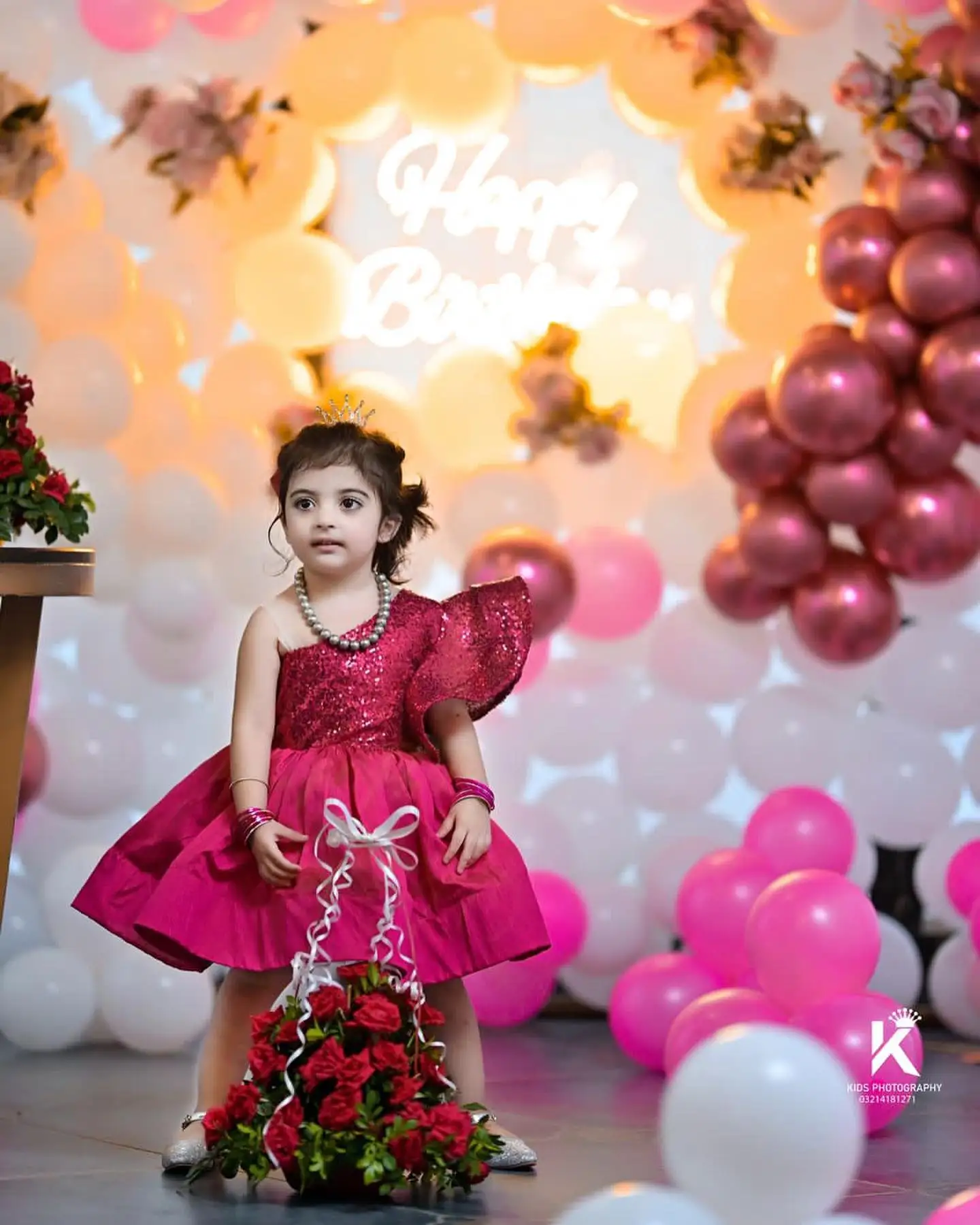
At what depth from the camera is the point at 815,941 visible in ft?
8.98

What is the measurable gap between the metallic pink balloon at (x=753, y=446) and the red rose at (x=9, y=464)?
1361 millimetres

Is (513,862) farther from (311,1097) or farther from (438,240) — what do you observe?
(438,240)

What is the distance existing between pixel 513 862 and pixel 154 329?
4.83 feet

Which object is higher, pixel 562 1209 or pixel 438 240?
pixel 438 240

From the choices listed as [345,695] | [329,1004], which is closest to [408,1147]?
[329,1004]

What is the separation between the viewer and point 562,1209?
2.18m

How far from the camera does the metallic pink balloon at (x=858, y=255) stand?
333 cm

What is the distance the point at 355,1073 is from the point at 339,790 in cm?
40

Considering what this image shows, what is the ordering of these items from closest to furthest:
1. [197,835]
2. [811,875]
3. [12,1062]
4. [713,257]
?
[197,835], [811,875], [12,1062], [713,257]

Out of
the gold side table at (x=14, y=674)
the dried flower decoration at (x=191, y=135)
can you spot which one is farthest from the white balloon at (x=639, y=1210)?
the dried flower decoration at (x=191, y=135)

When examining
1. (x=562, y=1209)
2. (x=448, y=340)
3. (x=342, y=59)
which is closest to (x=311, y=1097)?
(x=562, y=1209)

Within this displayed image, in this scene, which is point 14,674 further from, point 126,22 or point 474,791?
point 126,22

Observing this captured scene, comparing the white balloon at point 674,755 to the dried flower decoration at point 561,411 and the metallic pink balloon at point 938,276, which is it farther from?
the metallic pink balloon at point 938,276

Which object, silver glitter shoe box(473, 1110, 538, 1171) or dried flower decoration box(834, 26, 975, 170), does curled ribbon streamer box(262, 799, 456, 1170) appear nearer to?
silver glitter shoe box(473, 1110, 538, 1171)
